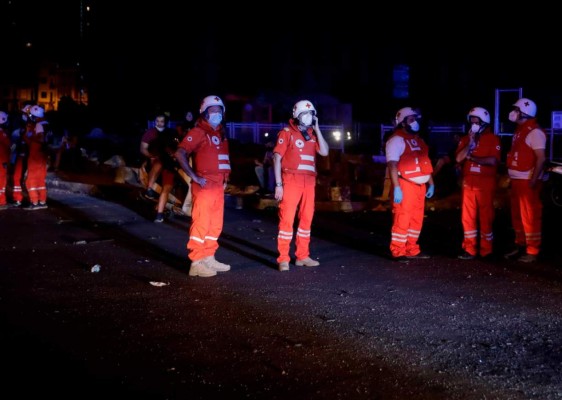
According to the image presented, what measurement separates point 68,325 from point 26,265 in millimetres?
3157

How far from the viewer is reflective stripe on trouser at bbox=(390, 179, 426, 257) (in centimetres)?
905

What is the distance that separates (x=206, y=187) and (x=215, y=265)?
3.39ft

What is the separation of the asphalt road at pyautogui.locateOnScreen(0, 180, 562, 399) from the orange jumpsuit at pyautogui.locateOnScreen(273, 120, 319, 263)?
1.90 ft

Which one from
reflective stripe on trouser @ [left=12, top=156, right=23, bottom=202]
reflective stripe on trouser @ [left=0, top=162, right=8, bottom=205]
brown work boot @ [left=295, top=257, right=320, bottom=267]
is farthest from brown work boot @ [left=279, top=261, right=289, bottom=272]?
reflective stripe on trouser @ [left=12, top=156, right=23, bottom=202]

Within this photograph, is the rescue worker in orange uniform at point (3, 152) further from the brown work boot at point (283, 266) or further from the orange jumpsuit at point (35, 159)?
A: the brown work boot at point (283, 266)

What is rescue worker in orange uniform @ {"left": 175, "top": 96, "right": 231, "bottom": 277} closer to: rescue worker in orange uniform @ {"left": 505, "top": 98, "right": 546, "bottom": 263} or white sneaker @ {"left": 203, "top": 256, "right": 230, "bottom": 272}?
white sneaker @ {"left": 203, "top": 256, "right": 230, "bottom": 272}

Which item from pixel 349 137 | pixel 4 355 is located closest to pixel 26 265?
pixel 4 355

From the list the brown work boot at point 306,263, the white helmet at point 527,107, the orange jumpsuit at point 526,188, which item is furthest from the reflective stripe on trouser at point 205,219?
the white helmet at point 527,107

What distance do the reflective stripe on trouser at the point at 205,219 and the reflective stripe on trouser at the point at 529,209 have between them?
3987 mm

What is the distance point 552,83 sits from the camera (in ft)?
96.6

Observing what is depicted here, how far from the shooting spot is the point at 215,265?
8.53 metres

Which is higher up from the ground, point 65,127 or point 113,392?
point 65,127

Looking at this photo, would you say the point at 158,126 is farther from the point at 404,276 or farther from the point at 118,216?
the point at 404,276

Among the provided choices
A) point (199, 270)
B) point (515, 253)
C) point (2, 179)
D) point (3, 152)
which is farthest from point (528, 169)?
point (2, 179)
